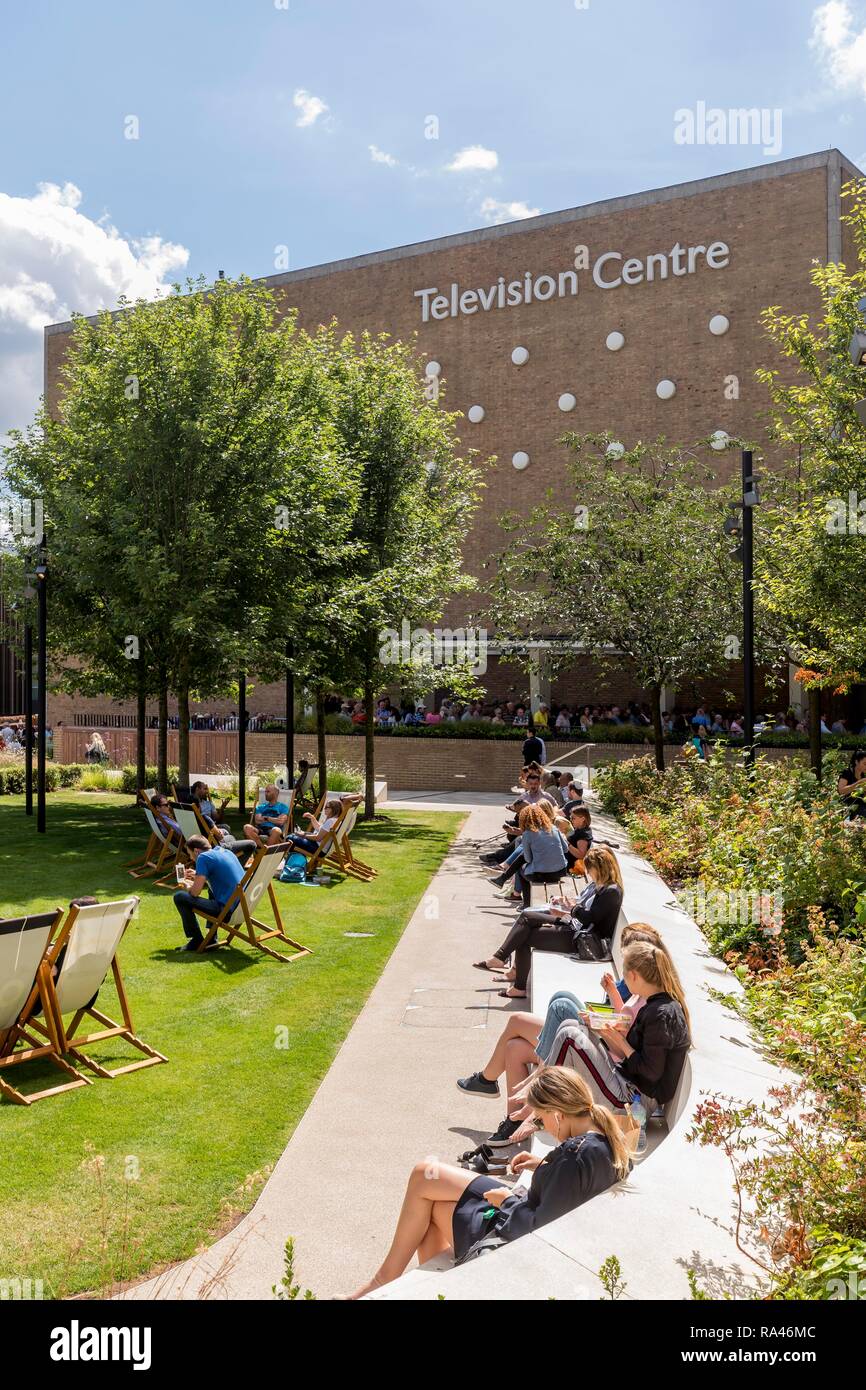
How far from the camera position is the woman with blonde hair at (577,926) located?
337 inches

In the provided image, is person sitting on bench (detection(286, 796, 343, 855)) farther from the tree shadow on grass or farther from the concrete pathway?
the tree shadow on grass

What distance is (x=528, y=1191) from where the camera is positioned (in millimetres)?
4004

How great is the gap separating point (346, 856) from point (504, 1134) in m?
9.32

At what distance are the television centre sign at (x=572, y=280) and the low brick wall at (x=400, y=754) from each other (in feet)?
52.4

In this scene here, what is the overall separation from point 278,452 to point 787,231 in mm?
21917

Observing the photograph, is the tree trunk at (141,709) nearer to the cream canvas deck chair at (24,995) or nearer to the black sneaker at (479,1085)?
the cream canvas deck chair at (24,995)

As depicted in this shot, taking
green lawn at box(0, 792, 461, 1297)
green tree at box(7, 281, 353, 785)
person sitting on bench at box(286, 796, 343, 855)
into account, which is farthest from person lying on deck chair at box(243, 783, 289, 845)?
green tree at box(7, 281, 353, 785)

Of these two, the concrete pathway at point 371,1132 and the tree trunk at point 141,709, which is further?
the tree trunk at point 141,709

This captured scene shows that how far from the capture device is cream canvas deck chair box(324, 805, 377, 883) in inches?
551

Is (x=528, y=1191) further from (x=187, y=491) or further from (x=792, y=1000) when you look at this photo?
(x=187, y=491)

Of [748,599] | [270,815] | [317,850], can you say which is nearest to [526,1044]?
[317,850]

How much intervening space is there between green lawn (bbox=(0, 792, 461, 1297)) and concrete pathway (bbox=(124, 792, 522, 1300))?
0.55 ft

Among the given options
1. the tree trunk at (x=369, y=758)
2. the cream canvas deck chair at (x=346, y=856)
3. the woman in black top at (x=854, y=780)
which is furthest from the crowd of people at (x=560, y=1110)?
the tree trunk at (x=369, y=758)
